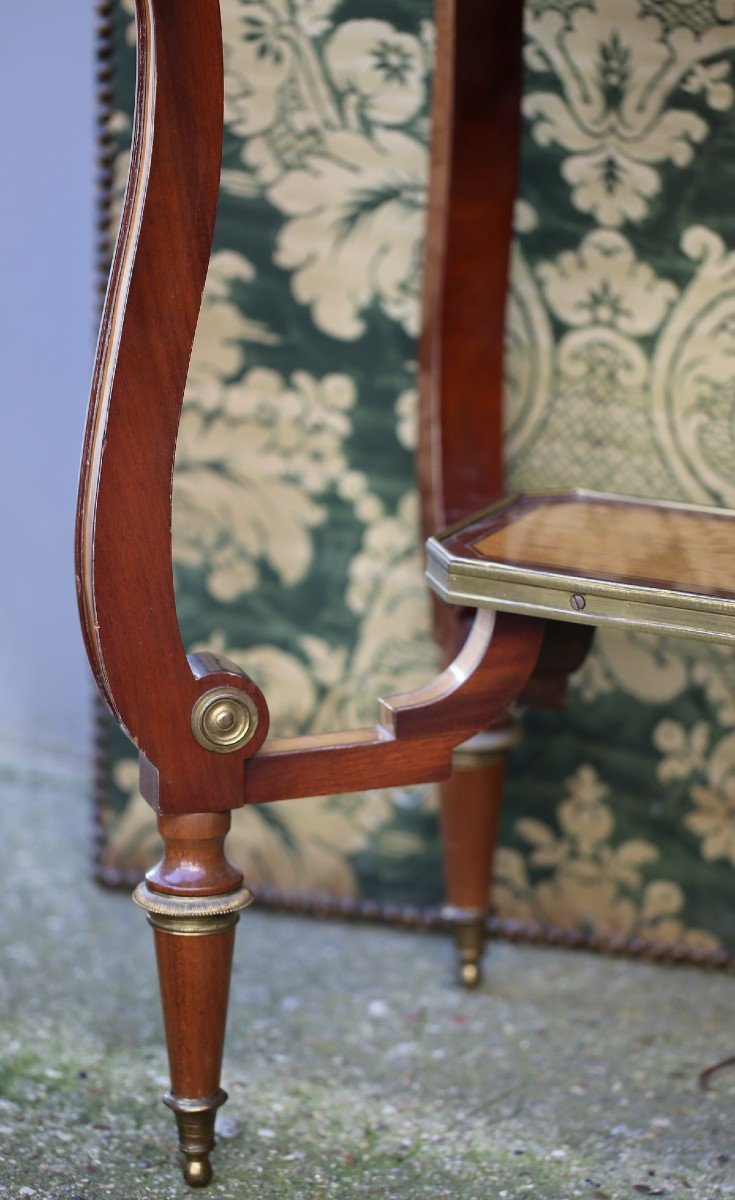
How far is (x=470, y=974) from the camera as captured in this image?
1063mm

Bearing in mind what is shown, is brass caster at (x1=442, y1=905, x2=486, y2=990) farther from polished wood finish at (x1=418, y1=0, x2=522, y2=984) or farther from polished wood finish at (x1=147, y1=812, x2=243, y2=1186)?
polished wood finish at (x1=147, y1=812, x2=243, y2=1186)

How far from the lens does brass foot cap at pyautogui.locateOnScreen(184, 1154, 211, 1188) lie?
788mm

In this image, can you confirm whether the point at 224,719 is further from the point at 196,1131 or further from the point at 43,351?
the point at 43,351

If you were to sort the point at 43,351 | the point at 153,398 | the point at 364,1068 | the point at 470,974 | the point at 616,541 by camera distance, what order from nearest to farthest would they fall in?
the point at 153,398
the point at 616,541
the point at 364,1068
the point at 470,974
the point at 43,351

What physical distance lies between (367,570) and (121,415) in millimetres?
463

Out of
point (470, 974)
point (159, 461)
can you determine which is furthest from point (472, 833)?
point (159, 461)

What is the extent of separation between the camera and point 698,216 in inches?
39.8

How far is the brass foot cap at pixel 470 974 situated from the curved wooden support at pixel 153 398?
417 millimetres

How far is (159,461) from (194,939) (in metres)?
0.26

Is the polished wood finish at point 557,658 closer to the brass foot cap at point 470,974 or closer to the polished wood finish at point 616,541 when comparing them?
the polished wood finish at point 616,541

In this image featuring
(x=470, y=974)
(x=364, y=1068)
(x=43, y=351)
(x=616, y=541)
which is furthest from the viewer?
(x=43, y=351)

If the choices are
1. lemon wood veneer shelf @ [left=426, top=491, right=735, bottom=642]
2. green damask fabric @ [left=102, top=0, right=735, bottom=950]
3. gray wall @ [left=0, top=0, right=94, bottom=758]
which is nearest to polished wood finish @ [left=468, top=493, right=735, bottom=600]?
lemon wood veneer shelf @ [left=426, top=491, right=735, bottom=642]

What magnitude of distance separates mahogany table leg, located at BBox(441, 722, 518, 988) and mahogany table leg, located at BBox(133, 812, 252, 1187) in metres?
0.31

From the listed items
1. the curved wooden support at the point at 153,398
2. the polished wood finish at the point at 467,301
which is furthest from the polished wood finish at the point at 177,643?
the polished wood finish at the point at 467,301
